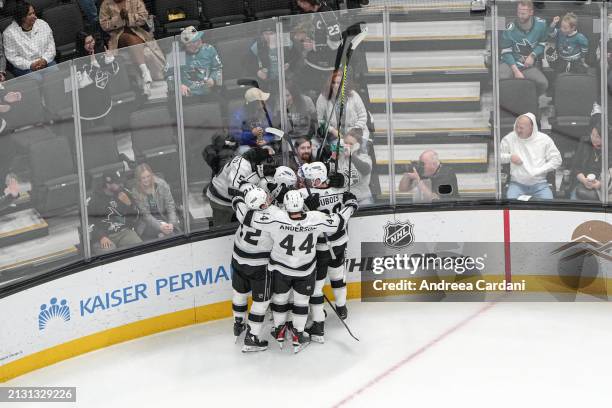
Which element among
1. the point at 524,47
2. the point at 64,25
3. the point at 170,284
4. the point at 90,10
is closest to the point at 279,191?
the point at 170,284

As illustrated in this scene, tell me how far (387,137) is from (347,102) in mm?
355

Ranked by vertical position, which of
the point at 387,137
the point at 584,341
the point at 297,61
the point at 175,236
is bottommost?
the point at 584,341

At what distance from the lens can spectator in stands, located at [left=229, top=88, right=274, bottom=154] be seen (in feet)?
26.4

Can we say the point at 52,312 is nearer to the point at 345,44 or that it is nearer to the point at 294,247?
the point at 294,247

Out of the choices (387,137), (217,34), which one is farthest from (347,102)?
(217,34)

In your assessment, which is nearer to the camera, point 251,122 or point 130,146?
point 130,146

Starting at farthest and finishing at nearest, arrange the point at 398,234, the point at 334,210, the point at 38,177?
the point at 398,234 → the point at 334,210 → the point at 38,177

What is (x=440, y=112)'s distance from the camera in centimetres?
838

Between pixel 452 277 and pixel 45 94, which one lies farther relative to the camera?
pixel 452 277

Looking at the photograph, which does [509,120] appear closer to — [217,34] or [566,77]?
[566,77]

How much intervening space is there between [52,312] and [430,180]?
256 centimetres

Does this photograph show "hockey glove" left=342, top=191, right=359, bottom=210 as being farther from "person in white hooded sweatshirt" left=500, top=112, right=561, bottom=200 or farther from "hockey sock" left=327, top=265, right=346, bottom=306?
"person in white hooded sweatshirt" left=500, top=112, right=561, bottom=200

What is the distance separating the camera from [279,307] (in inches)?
305

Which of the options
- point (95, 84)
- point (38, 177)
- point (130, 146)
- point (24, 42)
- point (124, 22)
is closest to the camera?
point (38, 177)
